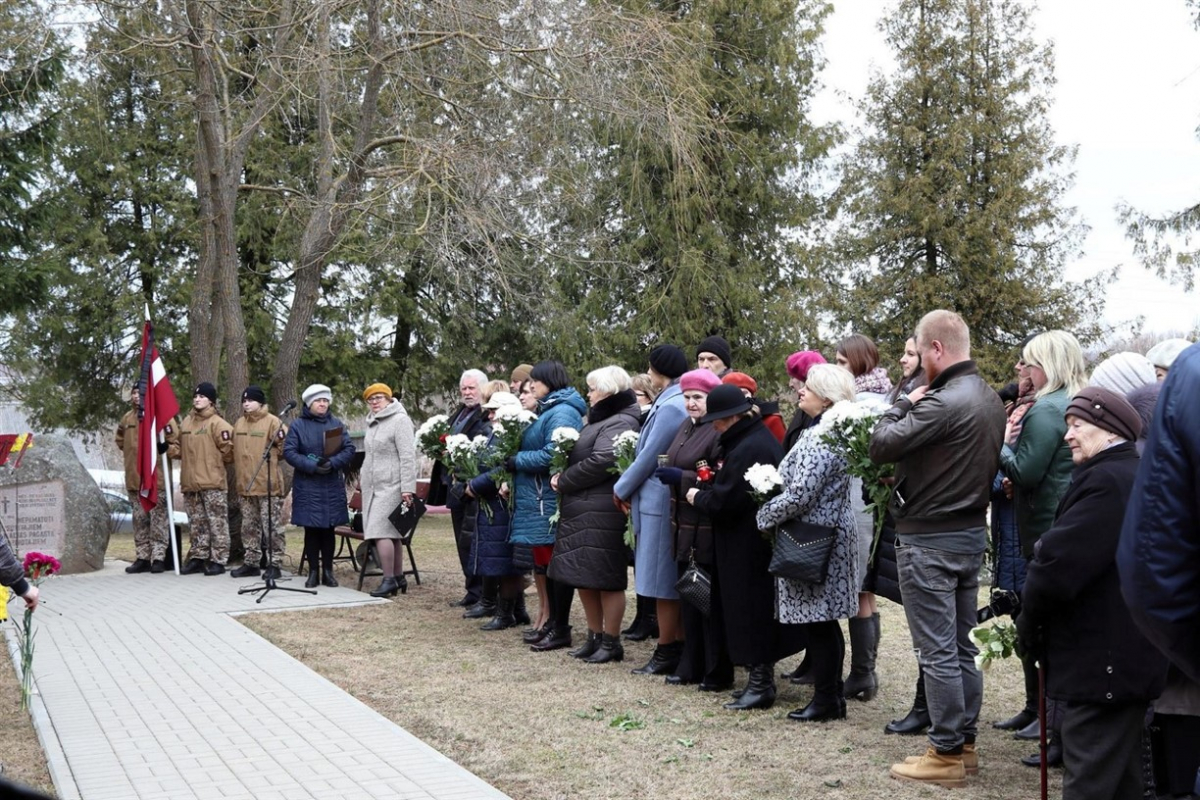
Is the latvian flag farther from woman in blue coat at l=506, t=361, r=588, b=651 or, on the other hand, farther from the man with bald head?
woman in blue coat at l=506, t=361, r=588, b=651

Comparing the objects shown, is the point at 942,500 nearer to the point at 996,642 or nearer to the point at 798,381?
the point at 996,642

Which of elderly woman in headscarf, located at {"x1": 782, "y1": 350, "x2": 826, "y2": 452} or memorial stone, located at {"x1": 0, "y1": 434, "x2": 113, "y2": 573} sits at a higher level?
elderly woman in headscarf, located at {"x1": 782, "y1": 350, "x2": 826, "y2": 452}

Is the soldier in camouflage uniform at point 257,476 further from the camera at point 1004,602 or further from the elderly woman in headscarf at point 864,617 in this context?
the camera at point 1004,602

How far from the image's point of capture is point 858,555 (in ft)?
24.5

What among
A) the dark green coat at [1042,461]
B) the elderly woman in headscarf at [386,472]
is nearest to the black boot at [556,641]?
the elderly woman in headscarf at [386,472]

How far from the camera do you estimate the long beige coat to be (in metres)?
12.6

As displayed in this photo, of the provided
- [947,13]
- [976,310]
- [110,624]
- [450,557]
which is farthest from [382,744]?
[947,13]

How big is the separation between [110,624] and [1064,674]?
29.2 ft

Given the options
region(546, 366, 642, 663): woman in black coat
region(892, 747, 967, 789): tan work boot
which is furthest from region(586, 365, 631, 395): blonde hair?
region(892, 747, 967, 789): tan work boot

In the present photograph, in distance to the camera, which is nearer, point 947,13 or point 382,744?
→ point 382,744

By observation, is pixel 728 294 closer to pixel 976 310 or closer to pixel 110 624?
pixel 976 310

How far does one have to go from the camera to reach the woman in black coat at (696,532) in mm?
7863

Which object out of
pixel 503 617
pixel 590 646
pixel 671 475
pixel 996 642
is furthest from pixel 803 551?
pixel 503 617

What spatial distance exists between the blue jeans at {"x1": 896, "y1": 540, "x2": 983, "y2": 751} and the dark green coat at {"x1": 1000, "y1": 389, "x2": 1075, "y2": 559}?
20.3 inches
